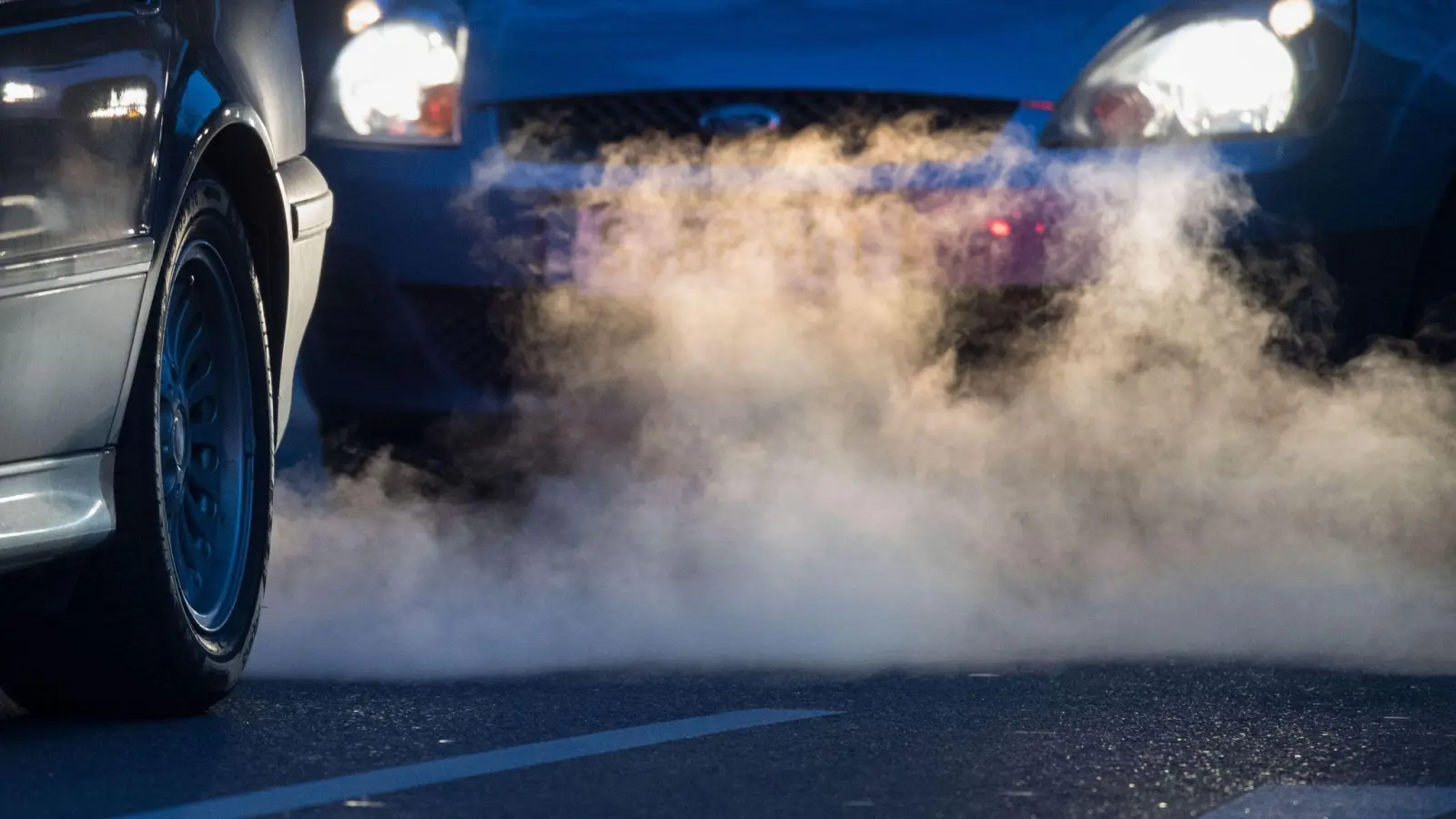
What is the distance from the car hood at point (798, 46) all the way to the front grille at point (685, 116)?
23mm

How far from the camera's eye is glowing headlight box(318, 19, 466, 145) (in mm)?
5848

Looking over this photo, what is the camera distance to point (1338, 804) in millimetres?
3732

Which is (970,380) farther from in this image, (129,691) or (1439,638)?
(129,691)

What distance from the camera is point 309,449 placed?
20.6 feet

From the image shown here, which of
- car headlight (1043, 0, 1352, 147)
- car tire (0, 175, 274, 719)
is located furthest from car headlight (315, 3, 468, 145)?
car headlight (1043, 0, 1352, 147)

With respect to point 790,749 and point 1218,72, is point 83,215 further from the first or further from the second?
point 1218,72

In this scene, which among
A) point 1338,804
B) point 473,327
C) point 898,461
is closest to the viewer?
point 1338,804

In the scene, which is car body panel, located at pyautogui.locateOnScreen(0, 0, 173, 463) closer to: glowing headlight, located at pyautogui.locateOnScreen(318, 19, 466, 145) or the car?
the car

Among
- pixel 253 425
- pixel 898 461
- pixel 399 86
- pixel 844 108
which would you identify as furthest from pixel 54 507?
pixel 898 461

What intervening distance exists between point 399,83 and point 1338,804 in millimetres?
2805

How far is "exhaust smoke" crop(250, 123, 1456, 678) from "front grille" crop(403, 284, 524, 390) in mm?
52

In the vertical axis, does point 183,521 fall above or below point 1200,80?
below

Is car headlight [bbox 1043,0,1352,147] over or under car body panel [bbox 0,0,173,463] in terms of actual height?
over

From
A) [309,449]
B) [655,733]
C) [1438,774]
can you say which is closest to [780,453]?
[309,449]
